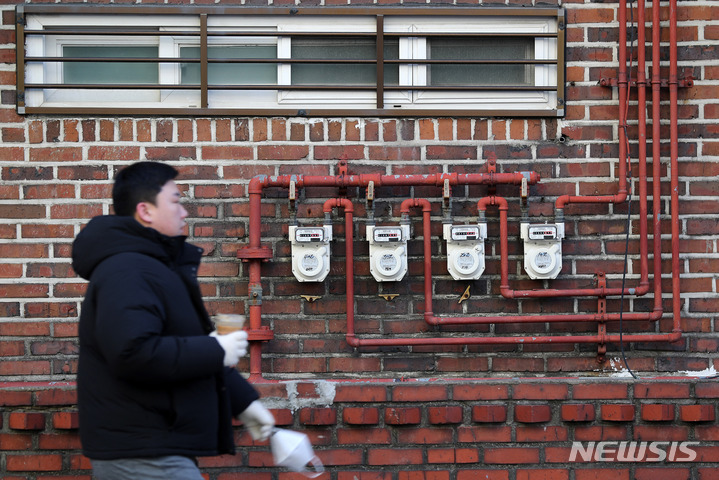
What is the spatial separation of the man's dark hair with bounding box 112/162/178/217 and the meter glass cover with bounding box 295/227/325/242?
139 centimetres

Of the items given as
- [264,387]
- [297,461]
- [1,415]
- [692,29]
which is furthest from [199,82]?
[692,29]

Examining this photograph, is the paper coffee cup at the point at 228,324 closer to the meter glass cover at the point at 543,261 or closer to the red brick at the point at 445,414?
the red brick at the point at 445,414

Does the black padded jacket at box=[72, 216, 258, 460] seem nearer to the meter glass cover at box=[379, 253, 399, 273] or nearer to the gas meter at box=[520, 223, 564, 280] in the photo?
the meter glass cover at box=[379, 253, 399, 273]

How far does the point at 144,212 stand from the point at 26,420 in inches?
74.5

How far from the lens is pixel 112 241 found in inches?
113

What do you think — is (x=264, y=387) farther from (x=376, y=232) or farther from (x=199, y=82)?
(x=199, y=82)

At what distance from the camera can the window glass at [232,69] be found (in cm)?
Result: 463

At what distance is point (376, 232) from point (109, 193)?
1.36 metres

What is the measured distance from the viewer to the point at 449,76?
184 inches

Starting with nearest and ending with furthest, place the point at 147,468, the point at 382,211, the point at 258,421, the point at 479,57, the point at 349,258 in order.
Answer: the point at 147,468 < the point at 258,421 < the point at 349,258 < the point at 382,211 < the point at 479,57

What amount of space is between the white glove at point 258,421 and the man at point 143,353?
0.22 meters

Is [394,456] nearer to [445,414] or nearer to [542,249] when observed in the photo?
[445,414]

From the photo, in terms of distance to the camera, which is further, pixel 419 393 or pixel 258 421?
pixel 419 393

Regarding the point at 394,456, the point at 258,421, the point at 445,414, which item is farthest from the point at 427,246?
the point at 258,421
